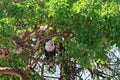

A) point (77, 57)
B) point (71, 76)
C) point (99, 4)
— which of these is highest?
point (99, 4)

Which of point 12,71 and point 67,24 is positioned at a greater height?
point 67,24

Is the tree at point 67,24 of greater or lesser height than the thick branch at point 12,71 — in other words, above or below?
above

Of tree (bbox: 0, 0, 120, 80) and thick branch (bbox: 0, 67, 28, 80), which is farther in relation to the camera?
thick branch (bbox: 0, 67, 28, 80)

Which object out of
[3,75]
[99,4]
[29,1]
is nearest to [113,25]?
[99,4]

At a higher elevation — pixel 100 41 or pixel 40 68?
pixel 100 41

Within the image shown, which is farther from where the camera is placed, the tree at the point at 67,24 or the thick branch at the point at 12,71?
the thick branch at the point at 12,71

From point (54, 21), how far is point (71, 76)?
151 inches

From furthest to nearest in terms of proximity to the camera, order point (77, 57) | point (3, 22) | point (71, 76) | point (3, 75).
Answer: point (71, 76), point (3, 75), point (77, 57), point (3, 22)

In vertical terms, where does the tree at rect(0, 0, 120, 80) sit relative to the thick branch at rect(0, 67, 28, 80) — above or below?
above

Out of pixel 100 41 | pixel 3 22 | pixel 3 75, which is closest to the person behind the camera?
pixel 3 22

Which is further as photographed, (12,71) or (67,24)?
(12,71)

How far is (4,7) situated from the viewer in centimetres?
542

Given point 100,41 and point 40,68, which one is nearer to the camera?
point 100,41

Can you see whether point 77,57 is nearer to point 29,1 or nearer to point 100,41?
point 100,41
